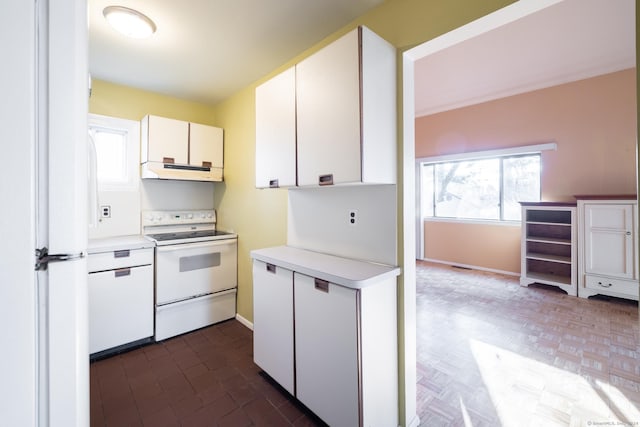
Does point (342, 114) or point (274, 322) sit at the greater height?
point (342, 114)

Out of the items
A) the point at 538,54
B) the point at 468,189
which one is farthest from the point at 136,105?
the point at 468,189

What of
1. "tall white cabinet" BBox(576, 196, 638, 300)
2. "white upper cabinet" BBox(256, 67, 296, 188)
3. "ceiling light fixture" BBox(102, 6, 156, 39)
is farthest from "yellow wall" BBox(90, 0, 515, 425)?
"tall white cabinet" BBox(576, 196, 638, 300)

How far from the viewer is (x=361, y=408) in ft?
4.47

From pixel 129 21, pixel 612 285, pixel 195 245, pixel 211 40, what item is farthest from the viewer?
pixel 612 285

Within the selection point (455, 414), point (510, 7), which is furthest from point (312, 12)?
point (455, 414)

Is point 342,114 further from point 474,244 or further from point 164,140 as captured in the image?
point 474,244

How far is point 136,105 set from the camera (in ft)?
9.80

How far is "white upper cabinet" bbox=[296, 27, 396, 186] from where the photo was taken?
1396 mm

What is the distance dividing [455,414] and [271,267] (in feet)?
4.89

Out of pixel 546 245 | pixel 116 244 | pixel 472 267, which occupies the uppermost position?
pixel 116 244

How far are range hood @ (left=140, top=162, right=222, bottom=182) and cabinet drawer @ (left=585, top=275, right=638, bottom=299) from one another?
15.8 feet

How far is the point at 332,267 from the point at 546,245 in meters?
4.27

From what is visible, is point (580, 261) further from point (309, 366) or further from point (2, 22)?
point (2, 22)

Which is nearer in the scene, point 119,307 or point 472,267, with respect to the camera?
point 119,307
